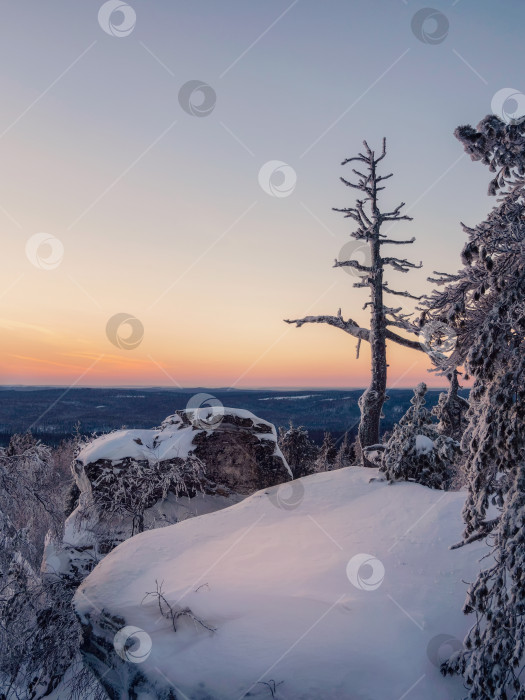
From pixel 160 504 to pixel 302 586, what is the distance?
1171 cm

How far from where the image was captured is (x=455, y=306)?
16.4 ft

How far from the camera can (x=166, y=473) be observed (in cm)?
1658

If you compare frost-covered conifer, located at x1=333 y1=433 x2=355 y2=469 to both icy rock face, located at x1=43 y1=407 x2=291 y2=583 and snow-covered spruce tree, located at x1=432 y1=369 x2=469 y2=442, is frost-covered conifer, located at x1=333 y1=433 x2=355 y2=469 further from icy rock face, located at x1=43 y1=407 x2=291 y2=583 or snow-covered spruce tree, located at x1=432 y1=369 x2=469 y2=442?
icy rock face, located at x1=43 y1=407 x2=291 y2=583

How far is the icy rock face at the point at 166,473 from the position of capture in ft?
51.7

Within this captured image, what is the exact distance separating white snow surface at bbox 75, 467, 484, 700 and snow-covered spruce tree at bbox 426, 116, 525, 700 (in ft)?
2.33

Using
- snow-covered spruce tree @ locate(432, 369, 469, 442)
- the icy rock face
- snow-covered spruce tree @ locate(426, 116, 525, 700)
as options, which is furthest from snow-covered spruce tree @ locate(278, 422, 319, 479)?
snow-covered spruce tree @ locate(426, 116, 525, 700)

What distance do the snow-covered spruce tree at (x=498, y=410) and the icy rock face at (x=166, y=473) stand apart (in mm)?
13073

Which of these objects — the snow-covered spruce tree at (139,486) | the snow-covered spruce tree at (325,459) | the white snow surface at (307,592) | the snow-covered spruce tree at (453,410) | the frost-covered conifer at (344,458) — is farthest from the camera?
the frost-covered conifer at (344,458)

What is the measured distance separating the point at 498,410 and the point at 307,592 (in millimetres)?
3683

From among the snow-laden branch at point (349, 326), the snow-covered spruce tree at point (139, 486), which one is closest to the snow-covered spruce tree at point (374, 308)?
the snow-laden branch at point (349, 326)

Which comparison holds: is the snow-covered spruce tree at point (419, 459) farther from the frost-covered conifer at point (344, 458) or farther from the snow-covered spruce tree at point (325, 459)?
the frost-covered conifer at point (344, 458)

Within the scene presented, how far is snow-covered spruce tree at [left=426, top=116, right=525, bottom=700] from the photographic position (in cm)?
438

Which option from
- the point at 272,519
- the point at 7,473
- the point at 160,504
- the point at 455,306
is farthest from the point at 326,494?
the point at 160,504

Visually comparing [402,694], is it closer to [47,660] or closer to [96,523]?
[47,660]
